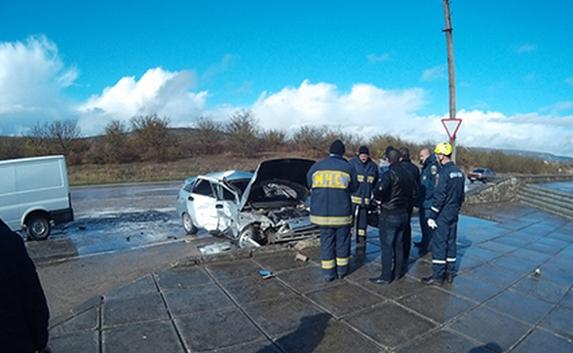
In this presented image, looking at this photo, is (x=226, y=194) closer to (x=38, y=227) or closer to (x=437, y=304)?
(x=437, y=304)

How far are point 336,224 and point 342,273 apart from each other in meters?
0.80

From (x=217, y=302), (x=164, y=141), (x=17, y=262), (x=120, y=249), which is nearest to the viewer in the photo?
(x=17, y=262)

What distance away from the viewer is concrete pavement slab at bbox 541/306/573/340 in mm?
3574

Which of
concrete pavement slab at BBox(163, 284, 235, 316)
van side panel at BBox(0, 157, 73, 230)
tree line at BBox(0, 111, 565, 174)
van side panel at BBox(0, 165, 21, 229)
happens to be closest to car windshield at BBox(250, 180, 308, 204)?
concrete pavement slab at BBox(163, 284, 235, 316)

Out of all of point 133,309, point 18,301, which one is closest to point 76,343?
point 133,309

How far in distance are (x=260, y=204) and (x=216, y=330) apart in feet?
11.8

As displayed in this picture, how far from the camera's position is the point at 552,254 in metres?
6.45

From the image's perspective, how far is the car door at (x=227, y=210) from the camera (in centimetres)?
712

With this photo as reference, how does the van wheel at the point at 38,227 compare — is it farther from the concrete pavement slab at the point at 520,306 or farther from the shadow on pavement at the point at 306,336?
the concrete pavement slab at the point at 520,306

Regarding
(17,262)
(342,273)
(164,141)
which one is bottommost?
(342,273)

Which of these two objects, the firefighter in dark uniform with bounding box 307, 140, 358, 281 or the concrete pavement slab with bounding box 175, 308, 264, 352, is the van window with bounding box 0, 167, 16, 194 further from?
the firefighter in dark uniform with bounding box 307, 140, 358, 281

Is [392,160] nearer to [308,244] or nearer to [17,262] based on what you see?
[308,244]

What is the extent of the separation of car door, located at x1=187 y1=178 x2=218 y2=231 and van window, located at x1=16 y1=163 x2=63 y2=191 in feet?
13.4

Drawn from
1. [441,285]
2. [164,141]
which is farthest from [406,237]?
[164,141]
